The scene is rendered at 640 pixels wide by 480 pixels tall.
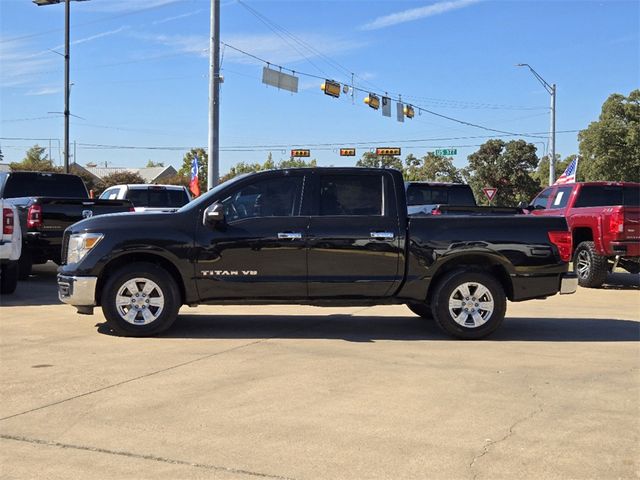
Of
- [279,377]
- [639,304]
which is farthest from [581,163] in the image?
[279,377]

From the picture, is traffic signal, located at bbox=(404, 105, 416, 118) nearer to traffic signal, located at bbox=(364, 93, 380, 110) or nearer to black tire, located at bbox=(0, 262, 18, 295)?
traffic signal, located at bbox=(364, 93, 380, 110)

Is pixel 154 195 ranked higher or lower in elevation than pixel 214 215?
higher

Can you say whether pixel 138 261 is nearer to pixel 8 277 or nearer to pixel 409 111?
pixel 8 277

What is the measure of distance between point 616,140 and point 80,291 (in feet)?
148

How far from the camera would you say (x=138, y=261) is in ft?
24.2

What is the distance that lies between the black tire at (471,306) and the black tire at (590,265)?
6.26 metres

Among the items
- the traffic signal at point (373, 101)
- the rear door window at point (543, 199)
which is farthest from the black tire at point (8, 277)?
the traffic signal at point (373, 101)

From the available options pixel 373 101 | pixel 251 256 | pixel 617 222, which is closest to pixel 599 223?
pixel 617 222

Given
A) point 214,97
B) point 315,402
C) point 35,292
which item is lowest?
point 315,402

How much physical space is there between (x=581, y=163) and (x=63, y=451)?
163 ft

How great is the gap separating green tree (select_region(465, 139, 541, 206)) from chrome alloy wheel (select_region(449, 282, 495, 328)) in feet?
149

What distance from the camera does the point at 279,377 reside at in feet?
18.6

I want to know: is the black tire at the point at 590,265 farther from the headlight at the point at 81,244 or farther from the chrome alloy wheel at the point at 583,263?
the headlight at the point at 81,244

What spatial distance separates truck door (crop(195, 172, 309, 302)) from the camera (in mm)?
7207
